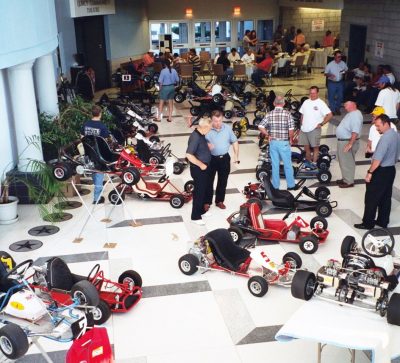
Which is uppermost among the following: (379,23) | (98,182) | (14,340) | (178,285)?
(379,23)

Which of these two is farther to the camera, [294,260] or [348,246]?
[294,260]

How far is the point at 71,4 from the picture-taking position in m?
17.3

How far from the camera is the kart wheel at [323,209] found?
27.9 ft

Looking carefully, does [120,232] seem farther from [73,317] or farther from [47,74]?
[47,74]

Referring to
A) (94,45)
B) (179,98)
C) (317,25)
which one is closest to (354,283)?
(179,98)

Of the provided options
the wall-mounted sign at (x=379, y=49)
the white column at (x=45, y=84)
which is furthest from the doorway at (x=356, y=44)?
the white column at (x=45, y=84)

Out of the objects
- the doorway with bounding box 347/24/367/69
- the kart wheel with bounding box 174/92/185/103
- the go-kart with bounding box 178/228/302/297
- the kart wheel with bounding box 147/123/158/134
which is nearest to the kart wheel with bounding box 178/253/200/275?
the go-kart with bounding box 178/228/302/297

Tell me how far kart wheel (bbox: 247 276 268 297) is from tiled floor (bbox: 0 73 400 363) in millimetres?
85

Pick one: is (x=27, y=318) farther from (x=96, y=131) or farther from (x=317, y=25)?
(x=317, y=25)

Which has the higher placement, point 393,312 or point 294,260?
point 393,312

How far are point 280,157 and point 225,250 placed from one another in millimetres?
3444

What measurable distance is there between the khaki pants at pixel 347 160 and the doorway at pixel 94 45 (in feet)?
41.5

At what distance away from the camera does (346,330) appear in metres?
4.28

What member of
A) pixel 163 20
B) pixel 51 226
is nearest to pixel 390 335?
pixel 51 226
